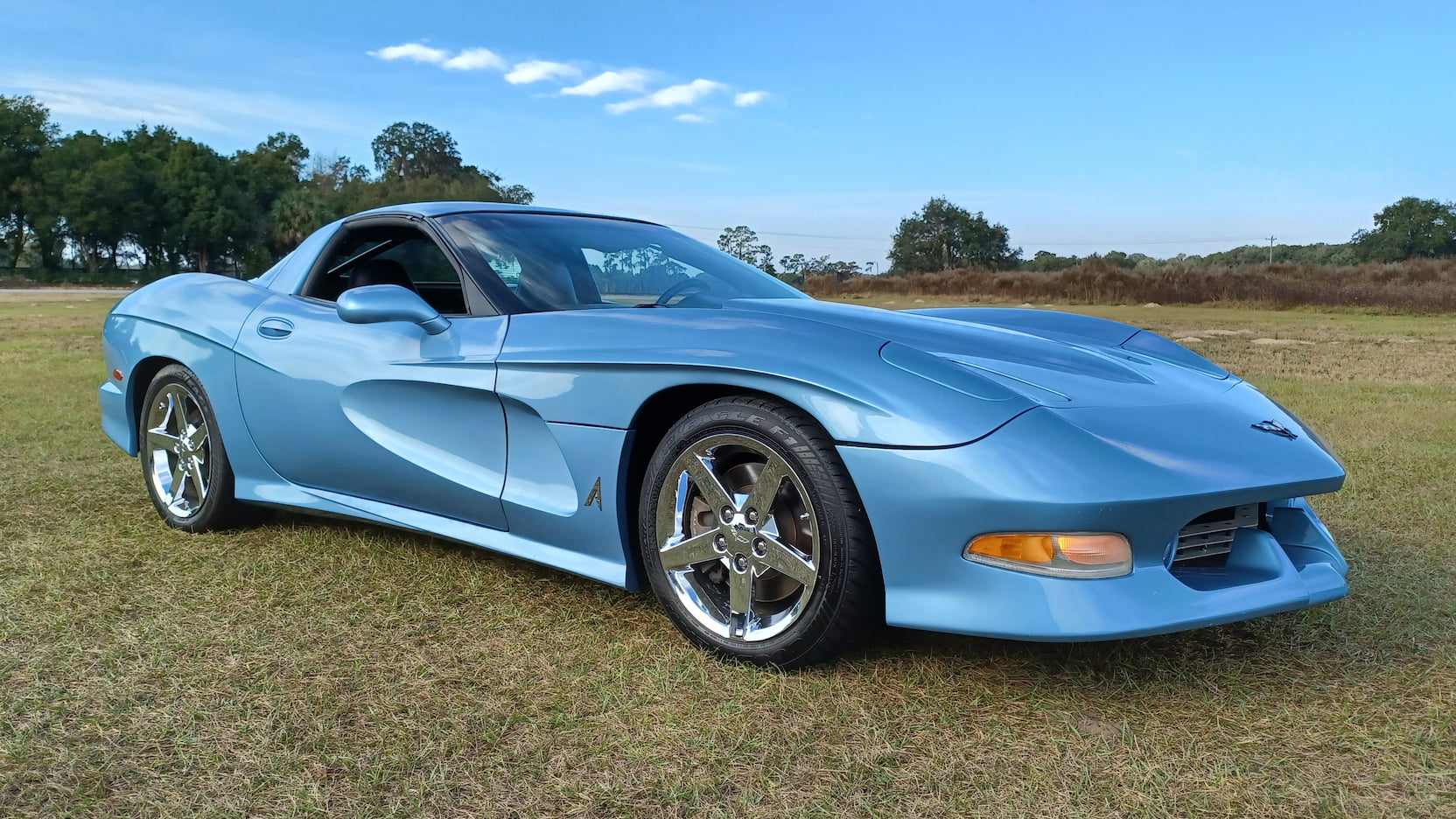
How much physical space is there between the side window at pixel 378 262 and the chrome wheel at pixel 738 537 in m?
1.42

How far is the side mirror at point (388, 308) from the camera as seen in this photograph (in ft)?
9.04

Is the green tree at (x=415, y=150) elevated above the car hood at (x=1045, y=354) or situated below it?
above

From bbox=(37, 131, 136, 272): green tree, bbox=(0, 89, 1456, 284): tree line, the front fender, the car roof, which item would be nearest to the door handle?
the car roof

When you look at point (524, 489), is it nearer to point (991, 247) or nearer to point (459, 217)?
point (459, 217)

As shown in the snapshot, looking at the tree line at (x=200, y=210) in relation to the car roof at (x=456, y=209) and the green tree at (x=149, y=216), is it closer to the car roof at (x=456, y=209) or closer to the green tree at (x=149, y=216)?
the green tree at (x=149, y=216)

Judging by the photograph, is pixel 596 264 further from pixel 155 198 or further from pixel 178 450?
pixel 155 198

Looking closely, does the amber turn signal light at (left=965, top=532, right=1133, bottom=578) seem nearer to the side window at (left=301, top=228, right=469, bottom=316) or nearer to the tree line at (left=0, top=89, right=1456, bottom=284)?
the side window at (left=301, top=228, right=469, bottom=316)

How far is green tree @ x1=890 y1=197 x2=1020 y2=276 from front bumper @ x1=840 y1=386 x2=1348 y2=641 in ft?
237

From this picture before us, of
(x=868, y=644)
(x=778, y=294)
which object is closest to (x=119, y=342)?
(x=778, y=294)

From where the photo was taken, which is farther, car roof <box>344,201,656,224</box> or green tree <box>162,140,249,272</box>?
green tree <box>162,140,249,272</box>

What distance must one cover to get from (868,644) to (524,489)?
0.97 metres

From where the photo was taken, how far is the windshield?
294cm

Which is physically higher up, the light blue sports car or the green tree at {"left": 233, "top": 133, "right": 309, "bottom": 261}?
the green tree at {"left": 233, "top": 133, "right": 309, "bottom": 261}

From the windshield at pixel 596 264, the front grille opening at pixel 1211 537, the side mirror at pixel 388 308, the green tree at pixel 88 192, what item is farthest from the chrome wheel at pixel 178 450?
the green tree at pixel 88 192
